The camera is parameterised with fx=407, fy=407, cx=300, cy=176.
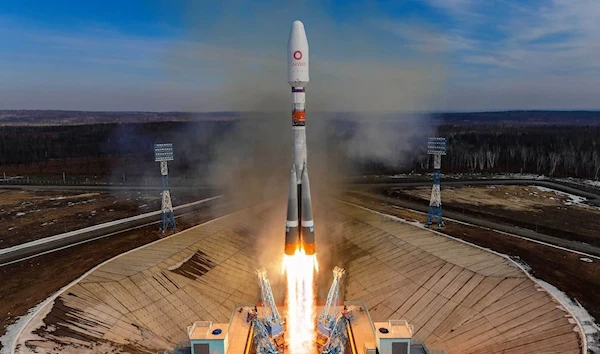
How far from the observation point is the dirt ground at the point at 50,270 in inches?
1443

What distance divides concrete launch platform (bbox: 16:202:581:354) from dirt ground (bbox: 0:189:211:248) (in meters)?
18.5

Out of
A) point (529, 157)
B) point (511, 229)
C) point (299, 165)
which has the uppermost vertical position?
point (299, 165)

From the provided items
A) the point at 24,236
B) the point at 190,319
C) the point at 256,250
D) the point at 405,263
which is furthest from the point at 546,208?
the point at 24,236

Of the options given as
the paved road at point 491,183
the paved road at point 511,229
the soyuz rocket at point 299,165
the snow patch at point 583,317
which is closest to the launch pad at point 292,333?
the soyuz rocket at point 299,165

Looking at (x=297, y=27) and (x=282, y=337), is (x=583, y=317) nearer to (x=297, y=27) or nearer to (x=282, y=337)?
(x=282, y=337)

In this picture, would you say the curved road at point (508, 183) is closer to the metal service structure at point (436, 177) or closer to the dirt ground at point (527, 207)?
the dirt ground at point (527, 207)

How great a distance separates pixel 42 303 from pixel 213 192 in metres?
46.3

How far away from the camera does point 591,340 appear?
3039 cm

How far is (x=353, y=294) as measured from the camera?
148ft

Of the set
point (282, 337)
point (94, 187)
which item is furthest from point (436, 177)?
point (94, 187)

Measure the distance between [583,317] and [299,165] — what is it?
26801mm

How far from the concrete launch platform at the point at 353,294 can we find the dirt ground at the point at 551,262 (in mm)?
2787

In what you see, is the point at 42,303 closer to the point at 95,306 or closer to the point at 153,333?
the point at 95,306

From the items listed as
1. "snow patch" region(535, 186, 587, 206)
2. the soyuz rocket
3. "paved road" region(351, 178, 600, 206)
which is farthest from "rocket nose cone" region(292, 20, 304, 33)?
"snow patch" region(535, 186, 587, 206)
